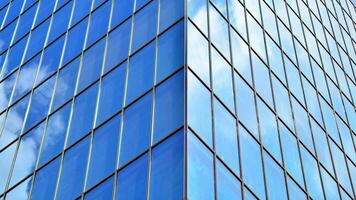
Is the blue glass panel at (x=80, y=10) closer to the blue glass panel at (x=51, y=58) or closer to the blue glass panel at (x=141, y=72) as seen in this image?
the blue glass panel at (x=51, y=58)

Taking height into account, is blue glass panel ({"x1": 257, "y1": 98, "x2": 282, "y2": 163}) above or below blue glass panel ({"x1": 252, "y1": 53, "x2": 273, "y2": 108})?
below

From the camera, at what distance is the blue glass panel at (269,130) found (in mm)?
24589

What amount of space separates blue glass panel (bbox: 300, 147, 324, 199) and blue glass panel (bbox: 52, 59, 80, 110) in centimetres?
1005

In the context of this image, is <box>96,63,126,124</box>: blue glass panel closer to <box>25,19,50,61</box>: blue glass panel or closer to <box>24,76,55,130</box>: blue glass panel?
<box>24,76,55,130</box>: blue glass panel

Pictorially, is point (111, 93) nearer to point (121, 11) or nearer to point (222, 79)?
point (222, 79)

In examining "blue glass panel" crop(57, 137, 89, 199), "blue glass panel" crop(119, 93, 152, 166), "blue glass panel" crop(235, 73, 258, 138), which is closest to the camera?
"blue glass panel" crop(119, 93, 152, 166)

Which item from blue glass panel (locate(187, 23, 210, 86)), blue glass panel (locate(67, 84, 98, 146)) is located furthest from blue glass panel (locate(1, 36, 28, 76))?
blue glass panel (locate(187, 23, 210, 86))

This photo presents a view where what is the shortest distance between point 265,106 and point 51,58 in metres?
10.9

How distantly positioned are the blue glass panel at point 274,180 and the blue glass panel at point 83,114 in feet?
22.1

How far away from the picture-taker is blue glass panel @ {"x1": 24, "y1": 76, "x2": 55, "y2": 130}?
2789 centimetres

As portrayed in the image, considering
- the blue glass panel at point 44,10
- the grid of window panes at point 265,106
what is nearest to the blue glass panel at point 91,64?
the grid of window panes at point 265,106

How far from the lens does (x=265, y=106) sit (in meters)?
25.8

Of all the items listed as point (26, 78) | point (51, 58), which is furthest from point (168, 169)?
point (26, 78)

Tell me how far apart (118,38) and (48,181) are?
6568 mm
